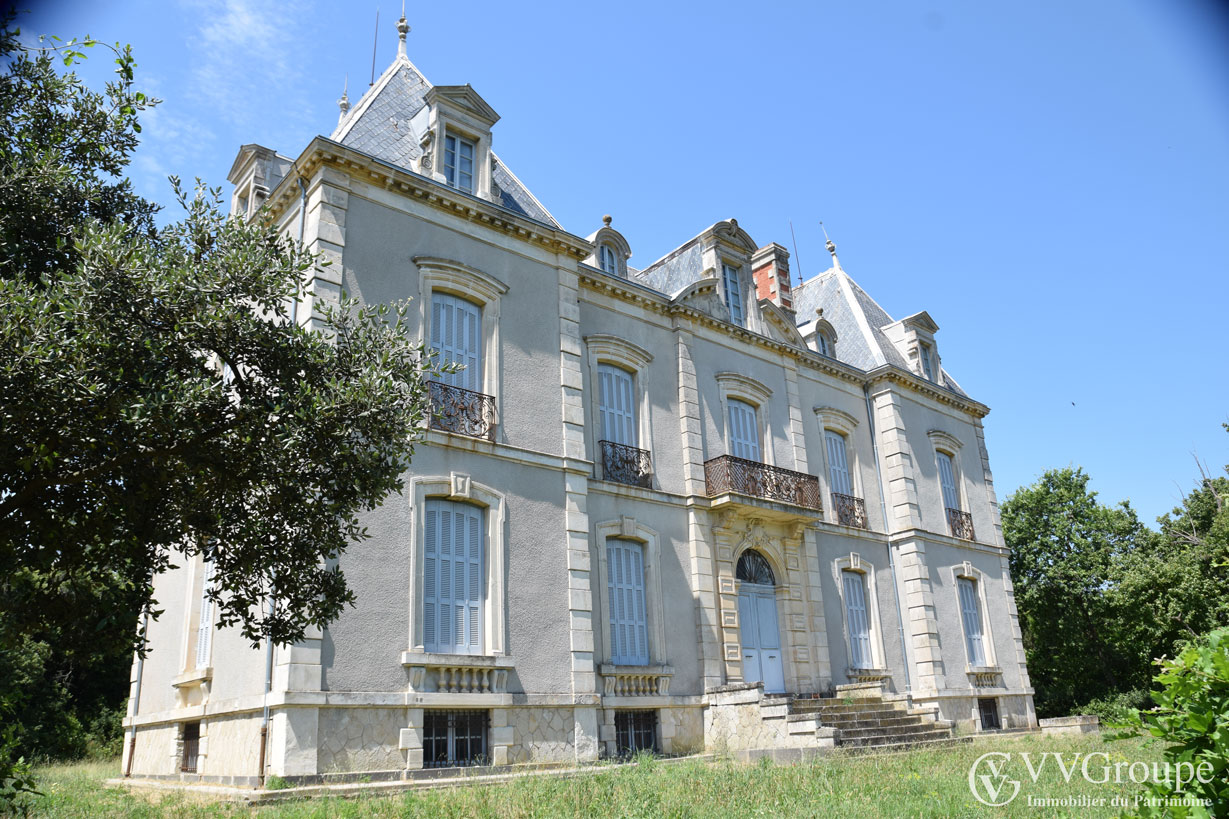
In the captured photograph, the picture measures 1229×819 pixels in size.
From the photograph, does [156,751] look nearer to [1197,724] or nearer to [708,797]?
[708,797]

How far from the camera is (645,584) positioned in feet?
49.9

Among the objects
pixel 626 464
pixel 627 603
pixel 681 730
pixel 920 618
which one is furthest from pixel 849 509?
pixel 681 730

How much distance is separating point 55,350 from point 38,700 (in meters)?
21.0

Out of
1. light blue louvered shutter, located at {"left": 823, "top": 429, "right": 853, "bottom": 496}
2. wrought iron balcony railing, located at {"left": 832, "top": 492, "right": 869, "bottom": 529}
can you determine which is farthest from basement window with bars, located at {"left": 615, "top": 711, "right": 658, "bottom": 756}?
light blue louvered shutter, located at {"left": 823, "top": 429, "right": 853, "bottom": 496}

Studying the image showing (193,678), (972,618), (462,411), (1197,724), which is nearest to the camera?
(1197,724)

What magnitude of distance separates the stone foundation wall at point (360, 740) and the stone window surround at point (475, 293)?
4361 mm

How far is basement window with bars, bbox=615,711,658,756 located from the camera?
45.8ft

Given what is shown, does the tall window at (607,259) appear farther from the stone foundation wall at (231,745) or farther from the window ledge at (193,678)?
the stone foundation wall at (231,745)

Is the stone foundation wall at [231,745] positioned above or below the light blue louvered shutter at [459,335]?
below

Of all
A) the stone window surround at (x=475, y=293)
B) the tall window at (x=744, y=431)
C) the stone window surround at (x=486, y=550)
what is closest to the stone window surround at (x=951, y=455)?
the tall window at (x=744, y=431)

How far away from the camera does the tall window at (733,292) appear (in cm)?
1898

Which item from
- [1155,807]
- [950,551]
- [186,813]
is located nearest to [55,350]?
[186,813]

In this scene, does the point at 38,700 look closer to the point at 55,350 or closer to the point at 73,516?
the point at 73,516

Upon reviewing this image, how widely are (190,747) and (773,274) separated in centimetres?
1558
